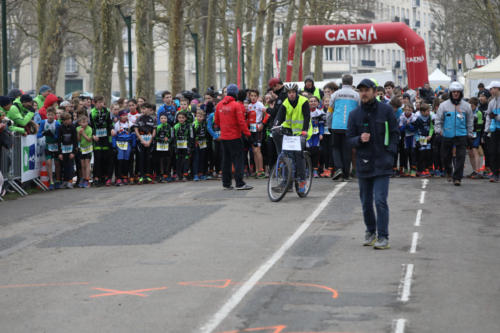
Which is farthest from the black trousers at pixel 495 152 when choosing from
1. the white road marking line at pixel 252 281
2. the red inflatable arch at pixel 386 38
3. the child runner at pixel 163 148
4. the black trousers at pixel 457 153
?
the red inflatable arch at pixel 386 38

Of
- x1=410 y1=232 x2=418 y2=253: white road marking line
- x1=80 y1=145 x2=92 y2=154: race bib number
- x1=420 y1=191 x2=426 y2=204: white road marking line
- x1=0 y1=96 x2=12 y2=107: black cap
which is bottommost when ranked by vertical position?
x1=410 y1=232 x2=418 y2=253: white road marking line

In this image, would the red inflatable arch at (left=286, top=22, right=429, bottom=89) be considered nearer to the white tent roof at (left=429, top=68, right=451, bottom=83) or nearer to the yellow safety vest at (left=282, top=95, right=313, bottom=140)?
the white tent roof at (left=429, top=68, right=451, bottom=83)

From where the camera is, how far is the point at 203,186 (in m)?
18.6

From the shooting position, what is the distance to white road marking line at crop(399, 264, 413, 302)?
8102 mm

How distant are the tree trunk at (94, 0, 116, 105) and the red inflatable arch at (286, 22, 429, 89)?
1167cm

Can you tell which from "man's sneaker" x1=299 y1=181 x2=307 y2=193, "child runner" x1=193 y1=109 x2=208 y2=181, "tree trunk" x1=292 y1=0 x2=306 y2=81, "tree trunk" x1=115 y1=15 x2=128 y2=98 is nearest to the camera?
"man's sneaker" x1=299 y1=181 x2=307 y2=193

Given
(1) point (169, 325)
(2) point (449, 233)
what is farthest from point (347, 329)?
(2) point (449, 233)

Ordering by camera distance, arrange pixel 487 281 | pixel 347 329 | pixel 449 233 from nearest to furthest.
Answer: pixel 347 329 < pixel 487 281 < pixel 449 233

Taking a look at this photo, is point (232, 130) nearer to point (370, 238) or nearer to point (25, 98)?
point (25, 98)

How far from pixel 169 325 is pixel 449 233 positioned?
571 cm

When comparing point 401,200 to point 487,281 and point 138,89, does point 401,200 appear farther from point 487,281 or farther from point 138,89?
point 138,89

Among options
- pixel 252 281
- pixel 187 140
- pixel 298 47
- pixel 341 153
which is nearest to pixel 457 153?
pixel 341 153

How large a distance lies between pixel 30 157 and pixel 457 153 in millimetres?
8556

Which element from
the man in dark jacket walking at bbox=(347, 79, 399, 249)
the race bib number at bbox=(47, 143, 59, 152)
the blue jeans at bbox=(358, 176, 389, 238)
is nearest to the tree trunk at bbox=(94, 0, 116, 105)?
the race bib number at bbox=(47, 143, 59, 152)
